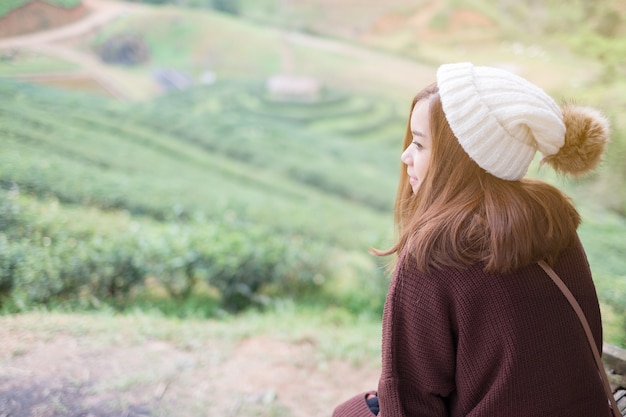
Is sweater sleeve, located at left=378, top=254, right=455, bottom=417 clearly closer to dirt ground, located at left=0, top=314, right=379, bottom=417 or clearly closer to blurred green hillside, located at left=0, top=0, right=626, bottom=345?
dirt ground, located at left=0, top=314, right=379, bottom=417

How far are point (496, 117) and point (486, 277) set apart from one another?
1.46 feet

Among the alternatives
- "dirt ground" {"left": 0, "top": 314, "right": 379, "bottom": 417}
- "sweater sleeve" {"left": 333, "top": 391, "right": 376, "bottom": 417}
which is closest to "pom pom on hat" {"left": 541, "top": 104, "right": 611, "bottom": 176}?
"sweater sleeve" {"left": 333, "top": 391, "right": 376, "bottom": 417}

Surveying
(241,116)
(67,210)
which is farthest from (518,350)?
(241,116)

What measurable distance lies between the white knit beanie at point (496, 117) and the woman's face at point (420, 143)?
0.10 meters

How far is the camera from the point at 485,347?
1.63m

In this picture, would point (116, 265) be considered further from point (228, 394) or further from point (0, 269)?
point (228, 394)

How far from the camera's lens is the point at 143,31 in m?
4.63

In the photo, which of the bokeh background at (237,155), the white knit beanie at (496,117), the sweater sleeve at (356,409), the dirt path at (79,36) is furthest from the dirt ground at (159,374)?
the dirt path at (79,36)

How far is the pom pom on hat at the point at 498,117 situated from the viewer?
1679 millimetres

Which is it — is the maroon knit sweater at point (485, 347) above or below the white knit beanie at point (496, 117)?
below

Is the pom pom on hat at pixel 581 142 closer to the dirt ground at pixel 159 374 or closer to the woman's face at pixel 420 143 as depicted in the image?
the woman's face at pixel 420 143

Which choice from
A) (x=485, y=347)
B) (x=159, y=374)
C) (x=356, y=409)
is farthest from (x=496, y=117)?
(x=159, y=374)

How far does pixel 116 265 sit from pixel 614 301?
2.66m

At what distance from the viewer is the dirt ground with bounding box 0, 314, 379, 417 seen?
2.40 m
